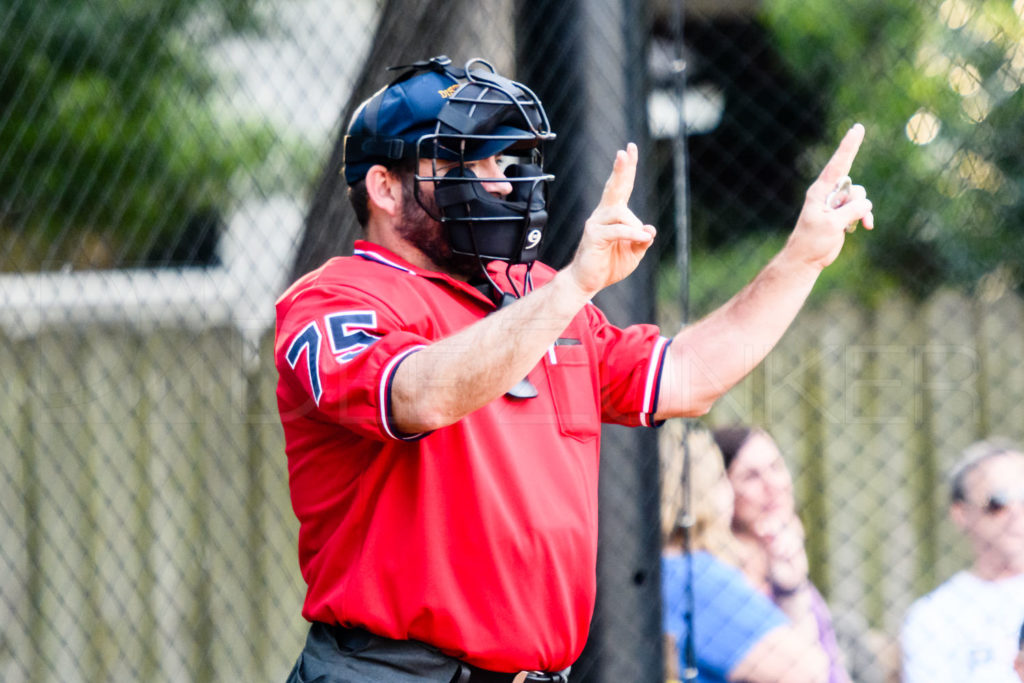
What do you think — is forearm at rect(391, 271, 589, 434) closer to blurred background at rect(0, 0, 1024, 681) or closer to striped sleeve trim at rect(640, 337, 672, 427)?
striped sleeve trim at rect(640, 337, 672, 427)

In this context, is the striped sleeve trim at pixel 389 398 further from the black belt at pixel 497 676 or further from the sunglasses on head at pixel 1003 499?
the sunglasses on head at pixel 1003 499

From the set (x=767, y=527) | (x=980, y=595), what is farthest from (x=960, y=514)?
(x=767, y=527)

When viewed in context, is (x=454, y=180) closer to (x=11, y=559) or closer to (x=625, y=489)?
(x=625, y=489)

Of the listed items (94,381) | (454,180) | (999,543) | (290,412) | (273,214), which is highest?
(454,180)

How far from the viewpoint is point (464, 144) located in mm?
1726

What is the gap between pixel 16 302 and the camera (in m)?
3.45

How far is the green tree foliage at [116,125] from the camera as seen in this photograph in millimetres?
3701

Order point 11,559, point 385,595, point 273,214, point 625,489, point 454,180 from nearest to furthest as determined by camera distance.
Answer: point 385,595
point 454,180
point 625,489
point 11,559
point 273,214

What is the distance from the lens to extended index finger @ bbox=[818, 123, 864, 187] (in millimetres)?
1761

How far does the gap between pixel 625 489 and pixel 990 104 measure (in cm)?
254

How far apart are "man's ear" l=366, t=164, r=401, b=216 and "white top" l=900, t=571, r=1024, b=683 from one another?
6.75ft

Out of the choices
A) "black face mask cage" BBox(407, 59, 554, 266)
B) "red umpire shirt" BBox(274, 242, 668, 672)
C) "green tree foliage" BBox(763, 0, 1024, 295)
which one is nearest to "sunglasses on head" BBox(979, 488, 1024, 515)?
"green tree foliage" BBox(763, 0, 1024, 295)

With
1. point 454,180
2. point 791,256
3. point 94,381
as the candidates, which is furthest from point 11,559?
point 791,256

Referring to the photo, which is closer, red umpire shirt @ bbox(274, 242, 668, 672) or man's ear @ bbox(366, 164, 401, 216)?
red umpire shirt @ bbox(274, 242, 668, 672)
